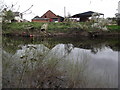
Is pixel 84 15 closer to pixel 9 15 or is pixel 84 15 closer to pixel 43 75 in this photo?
pixel 43 75

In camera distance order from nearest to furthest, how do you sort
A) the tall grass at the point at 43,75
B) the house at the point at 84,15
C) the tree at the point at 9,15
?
the tree at the point at 9,15 < the tall grass at the point at 43,75 < the house at the point at 84,15

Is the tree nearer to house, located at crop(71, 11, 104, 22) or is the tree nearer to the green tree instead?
the green tree

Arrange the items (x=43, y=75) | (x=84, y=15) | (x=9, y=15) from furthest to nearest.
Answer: (x=84, y=15) → (x=43, y=75) → (x=9, y=15)

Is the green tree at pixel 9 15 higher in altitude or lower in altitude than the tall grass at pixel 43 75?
higher

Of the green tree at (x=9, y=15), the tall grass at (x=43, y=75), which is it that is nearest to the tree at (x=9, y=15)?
the green tree at (x=9, y=15)

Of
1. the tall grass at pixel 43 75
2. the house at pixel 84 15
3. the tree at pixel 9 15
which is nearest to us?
the tree at pixel 9 15

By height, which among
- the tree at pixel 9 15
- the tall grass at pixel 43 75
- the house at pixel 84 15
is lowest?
the tall grass at pixel 43 75

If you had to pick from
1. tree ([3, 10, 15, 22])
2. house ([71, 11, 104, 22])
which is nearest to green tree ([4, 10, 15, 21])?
tree ([3, 10, 15, 22])

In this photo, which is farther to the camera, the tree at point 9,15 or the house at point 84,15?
the house at point 84,15

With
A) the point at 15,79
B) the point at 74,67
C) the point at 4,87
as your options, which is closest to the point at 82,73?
the point at 74,67

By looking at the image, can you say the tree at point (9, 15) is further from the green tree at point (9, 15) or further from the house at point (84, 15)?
the house at point (84, 15)

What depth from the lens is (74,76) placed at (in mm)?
2334

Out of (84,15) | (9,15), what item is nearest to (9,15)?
(9,15)

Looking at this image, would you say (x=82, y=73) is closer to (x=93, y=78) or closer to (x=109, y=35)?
(x=93, y=78)
